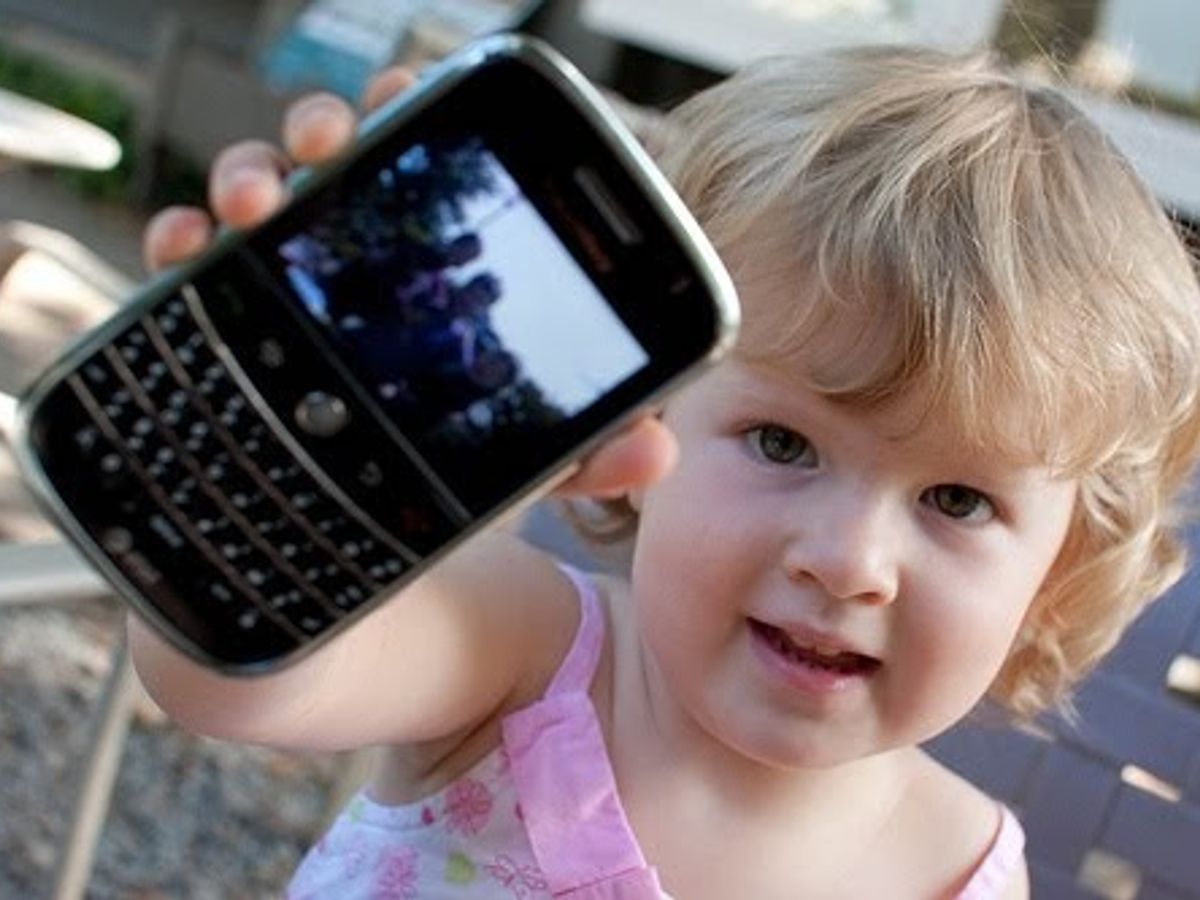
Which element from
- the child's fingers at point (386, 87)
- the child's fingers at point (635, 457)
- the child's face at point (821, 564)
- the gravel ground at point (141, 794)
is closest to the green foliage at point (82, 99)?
the gravel ground at point (141, 794)

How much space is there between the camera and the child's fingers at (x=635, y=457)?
803 mm

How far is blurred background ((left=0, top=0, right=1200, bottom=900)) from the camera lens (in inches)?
63.7

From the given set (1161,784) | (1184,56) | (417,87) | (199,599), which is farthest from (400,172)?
(1184,56)

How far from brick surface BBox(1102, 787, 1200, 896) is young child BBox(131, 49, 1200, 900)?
1.04 feet

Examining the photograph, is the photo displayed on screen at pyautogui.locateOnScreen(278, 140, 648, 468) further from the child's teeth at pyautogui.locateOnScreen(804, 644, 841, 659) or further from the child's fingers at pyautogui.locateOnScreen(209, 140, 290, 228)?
the child's teeth at pyautogui.locateOnScreen(804, 644, 841, 659)

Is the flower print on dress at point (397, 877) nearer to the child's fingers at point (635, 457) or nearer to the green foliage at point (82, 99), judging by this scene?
the child's fingers at point (635, 457)

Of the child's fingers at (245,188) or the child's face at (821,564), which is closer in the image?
the child's fingers at (245,188)

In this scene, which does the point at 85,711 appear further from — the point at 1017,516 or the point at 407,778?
the point at 1017,516

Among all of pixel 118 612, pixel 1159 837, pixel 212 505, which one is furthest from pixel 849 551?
pixel 118 612

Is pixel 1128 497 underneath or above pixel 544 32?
above

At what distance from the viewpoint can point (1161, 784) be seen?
5.38ft

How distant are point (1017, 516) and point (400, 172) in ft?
1.59

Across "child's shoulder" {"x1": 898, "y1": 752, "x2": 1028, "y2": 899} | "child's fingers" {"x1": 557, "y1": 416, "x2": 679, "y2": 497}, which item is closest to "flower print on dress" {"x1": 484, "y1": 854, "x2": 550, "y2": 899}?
"child's shoulder" {"x1": 898, "y1": 752, "x2": 1028, "y2": 899}

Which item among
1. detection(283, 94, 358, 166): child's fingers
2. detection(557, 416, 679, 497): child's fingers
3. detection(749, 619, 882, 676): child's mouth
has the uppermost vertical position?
detection(283, 94, 358, 166): child's fingers
